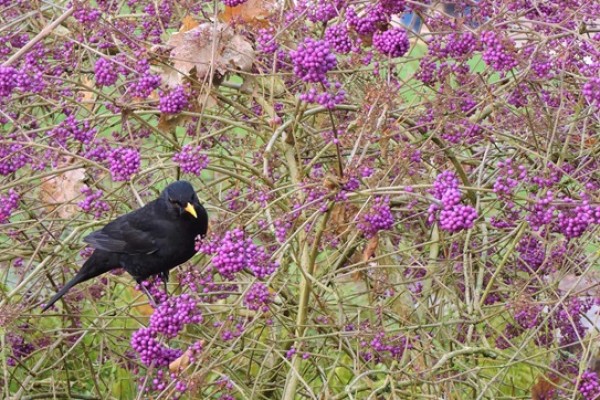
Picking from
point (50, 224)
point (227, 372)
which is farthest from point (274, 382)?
point (50, 224)

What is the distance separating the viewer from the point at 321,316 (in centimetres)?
414

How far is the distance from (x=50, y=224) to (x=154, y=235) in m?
0.44

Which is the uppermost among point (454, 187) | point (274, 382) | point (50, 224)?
point (454, 187)

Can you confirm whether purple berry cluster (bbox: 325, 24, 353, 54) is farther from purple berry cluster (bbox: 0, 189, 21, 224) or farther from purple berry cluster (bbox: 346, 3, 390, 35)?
purple berry cluster (bbox: 0, 189, 21, 224)

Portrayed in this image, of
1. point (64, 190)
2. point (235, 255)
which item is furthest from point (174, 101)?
point (235, 255)

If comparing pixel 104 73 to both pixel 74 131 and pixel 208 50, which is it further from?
pixel 208 50

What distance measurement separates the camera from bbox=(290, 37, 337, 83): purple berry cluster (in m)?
2.84

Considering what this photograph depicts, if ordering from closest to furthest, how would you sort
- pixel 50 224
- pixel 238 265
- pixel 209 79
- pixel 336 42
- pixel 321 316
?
pixel 238 265, pixel 336 42, pixel 209 79, pixel 321 316, pixel 50 224

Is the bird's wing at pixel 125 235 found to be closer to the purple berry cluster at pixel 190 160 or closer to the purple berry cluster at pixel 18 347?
the purple berry cluster at pixel 18 347

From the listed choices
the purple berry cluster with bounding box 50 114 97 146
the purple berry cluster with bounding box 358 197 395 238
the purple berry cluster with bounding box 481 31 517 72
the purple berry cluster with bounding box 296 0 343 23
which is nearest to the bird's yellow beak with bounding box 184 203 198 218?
the purple berry cluster with bounding box 50 114 97 146

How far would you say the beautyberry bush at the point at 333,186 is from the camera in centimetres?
321

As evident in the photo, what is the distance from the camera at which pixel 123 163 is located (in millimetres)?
3449

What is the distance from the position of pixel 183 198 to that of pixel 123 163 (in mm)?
679

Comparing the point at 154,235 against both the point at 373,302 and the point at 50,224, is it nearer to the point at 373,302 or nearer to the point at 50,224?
the point at 50,224
